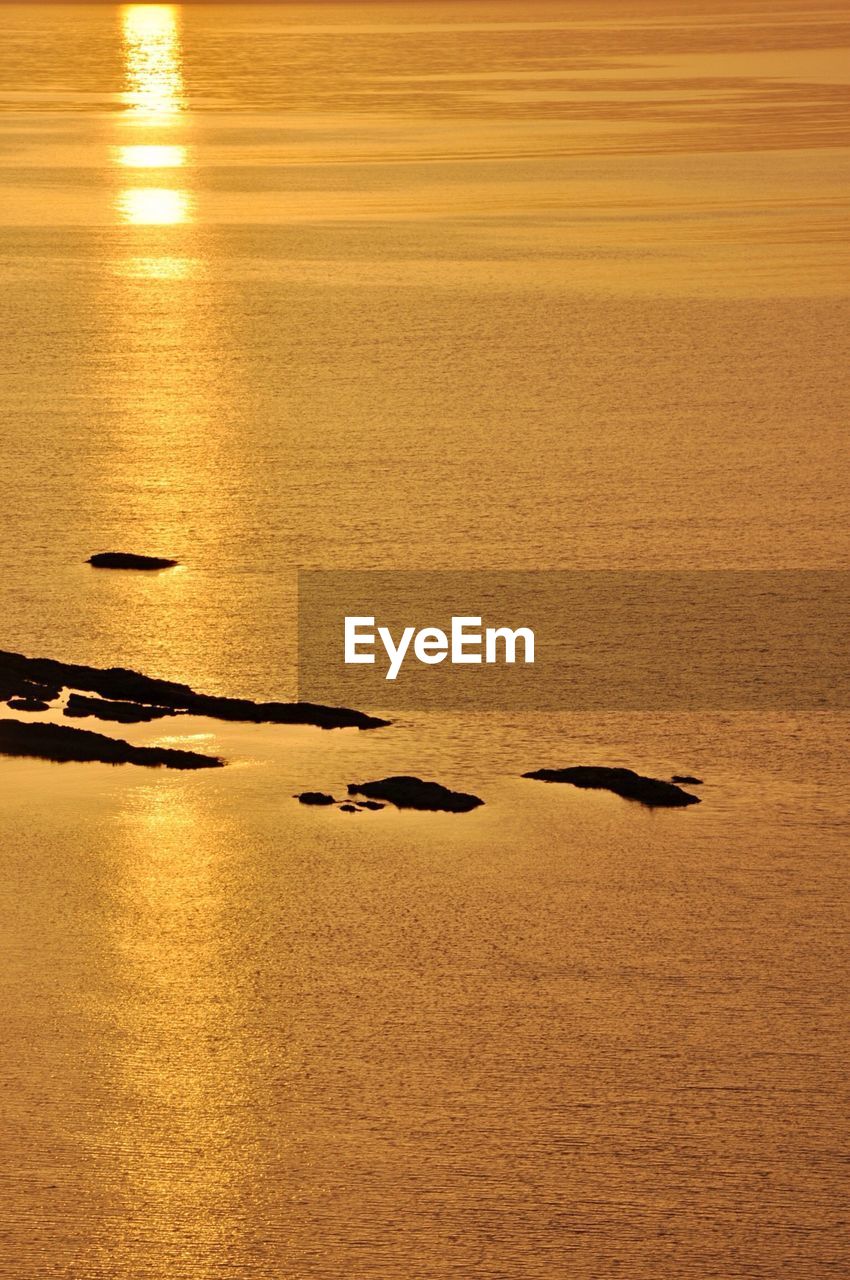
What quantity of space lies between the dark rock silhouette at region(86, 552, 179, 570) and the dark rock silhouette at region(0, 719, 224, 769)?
1.79 m

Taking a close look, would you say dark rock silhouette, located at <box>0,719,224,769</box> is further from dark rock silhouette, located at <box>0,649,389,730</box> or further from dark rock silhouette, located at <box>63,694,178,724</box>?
dark rock silhouette, located at <box>0,649,389,730</box>

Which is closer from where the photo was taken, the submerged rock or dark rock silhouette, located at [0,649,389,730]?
the submerged rock

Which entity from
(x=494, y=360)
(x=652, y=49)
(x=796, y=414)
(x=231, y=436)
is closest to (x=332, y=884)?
(x=231, y=436)

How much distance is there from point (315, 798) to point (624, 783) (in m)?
0.84

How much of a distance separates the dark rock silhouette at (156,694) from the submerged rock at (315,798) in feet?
1.82

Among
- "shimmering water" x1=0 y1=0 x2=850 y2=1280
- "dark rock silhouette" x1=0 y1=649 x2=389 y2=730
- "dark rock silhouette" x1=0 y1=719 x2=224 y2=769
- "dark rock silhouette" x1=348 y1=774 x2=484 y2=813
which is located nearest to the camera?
"shimmering water" x1=0 y1=0 x2=850 y2=1280

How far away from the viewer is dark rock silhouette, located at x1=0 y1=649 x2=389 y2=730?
23.2 feet

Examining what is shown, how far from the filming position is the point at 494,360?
43.3 feet

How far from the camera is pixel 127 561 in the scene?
8750 millimetres

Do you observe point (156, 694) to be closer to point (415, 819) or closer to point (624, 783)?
point (415, 819)

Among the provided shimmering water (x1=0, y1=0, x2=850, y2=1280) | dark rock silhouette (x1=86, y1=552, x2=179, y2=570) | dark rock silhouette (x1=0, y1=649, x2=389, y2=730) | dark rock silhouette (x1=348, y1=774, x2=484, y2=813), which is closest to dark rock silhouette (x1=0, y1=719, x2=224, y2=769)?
shimmering water (x1=0, y1=0, x2=850, y2=1280)

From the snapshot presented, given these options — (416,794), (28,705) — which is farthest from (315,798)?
(28,705)

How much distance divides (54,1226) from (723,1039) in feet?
4.93

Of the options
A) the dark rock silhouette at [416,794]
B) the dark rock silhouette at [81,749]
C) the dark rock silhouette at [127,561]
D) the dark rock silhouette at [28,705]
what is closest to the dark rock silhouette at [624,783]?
the dark rock silhouette at [416,794]
